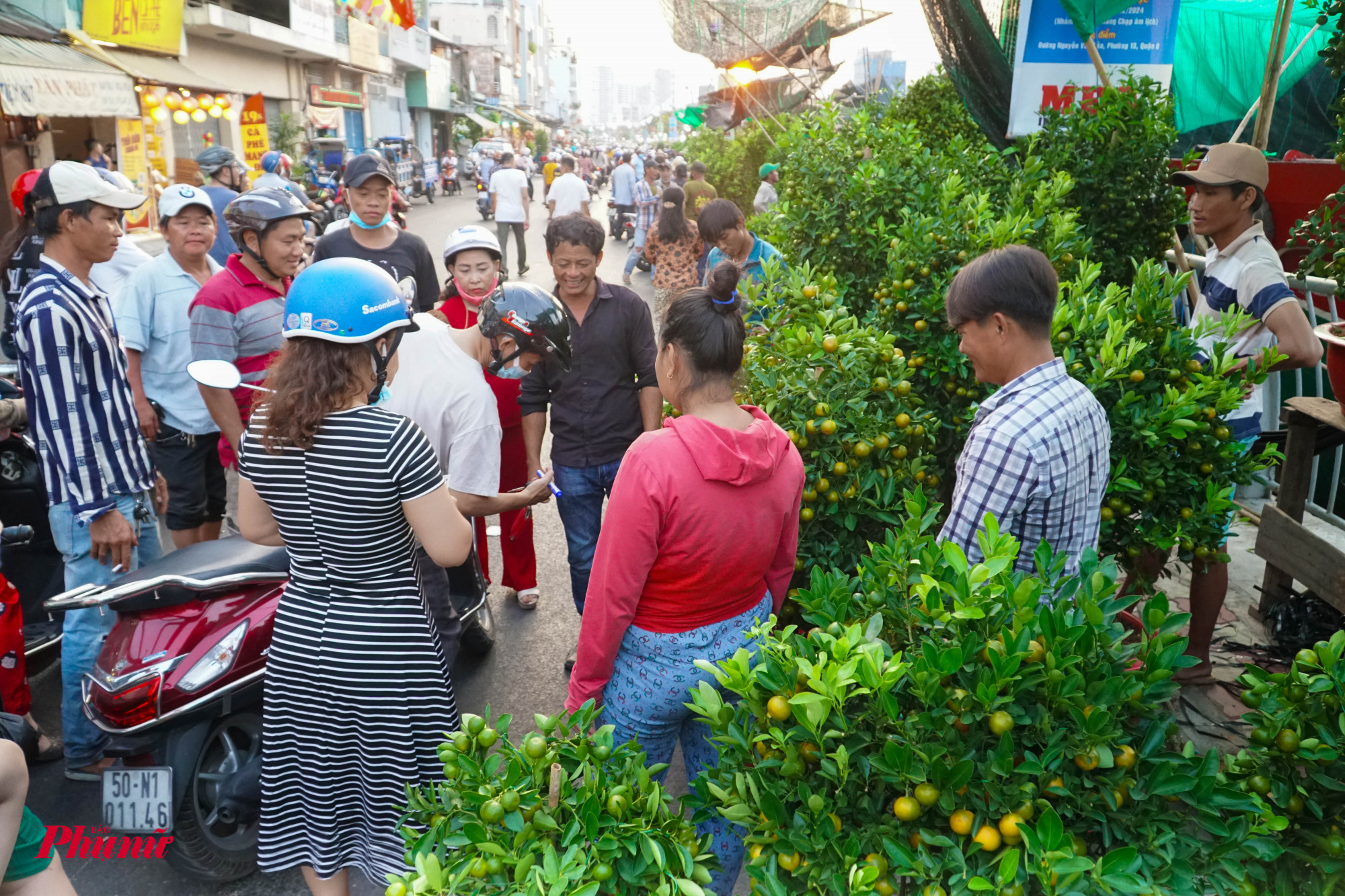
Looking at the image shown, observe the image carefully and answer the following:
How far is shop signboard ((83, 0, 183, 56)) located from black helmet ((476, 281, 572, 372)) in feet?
54.0

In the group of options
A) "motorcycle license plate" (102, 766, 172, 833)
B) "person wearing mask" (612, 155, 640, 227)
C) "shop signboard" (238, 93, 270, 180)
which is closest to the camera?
"motorcycle license plate" (102, 766, 172, 833)

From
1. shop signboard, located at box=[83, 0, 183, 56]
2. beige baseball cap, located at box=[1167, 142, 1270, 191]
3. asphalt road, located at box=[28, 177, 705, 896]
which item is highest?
shop signboard, located at box=[83, 0, 183, 56]

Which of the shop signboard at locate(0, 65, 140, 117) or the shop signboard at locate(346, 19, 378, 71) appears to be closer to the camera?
the shop signboard at locate(0, 65, 140, 117)

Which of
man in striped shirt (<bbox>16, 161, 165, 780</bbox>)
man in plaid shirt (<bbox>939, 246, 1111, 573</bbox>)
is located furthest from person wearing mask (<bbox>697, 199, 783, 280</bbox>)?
man in plaid shirt (<bbox>939, 246, 1111, 573</bbox>)

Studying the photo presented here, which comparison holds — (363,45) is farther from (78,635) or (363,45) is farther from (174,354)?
(78,635)

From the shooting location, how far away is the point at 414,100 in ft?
155

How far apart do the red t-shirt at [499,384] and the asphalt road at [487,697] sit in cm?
109

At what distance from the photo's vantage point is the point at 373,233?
5.46 metres

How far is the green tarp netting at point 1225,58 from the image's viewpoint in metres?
9.52

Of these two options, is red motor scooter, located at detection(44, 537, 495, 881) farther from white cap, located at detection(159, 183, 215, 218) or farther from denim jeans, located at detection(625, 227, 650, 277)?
denim jeans, located at detection(625, 227, 650, 277)

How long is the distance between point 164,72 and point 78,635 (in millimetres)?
18940

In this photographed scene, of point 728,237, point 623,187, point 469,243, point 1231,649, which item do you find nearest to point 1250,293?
point 1231,649

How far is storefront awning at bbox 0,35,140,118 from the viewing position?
11.1 m

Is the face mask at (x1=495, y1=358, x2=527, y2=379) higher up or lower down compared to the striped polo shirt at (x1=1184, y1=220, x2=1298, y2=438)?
lower down
